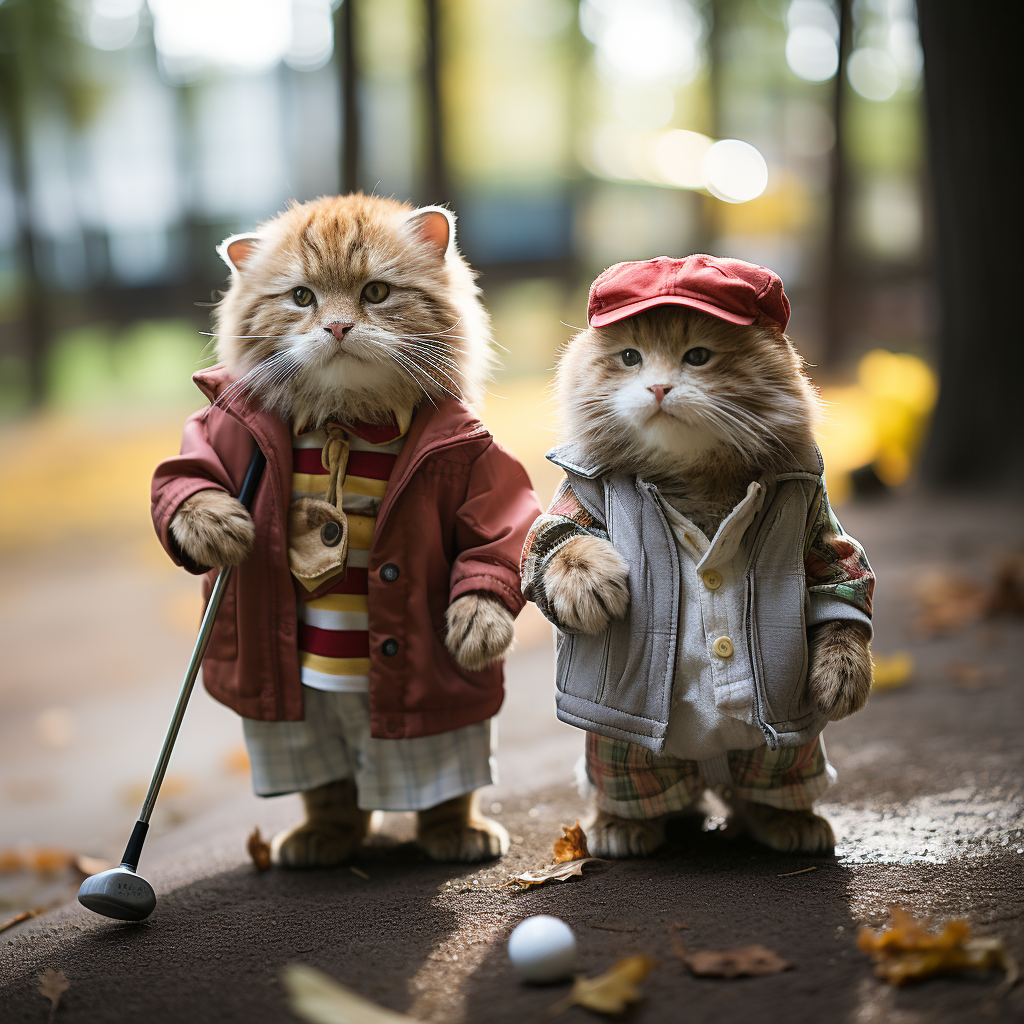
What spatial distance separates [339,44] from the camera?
9297 mm

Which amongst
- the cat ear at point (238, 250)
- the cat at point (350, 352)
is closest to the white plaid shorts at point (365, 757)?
the cat at point (350, 352)

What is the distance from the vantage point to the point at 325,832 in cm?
272

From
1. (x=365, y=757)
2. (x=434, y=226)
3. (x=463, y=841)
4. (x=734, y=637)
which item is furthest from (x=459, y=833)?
(x=434, y=226)

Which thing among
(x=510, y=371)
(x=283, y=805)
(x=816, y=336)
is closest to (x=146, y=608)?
(x=283, y=805)

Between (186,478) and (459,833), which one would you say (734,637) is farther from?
(186,478)

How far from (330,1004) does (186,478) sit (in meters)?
1.34

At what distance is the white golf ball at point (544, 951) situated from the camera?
1.94 meters

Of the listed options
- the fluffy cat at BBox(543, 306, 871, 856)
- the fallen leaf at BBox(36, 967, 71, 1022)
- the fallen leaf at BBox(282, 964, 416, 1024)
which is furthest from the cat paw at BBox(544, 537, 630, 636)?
the fallen leaf at BBox(36, 967, 71, 1022)

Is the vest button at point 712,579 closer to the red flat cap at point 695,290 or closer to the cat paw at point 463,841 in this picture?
the red flat cap at point 695,290

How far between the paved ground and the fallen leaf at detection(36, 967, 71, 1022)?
20 millimetres

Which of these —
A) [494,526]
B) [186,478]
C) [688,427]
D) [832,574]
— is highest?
[688,427]

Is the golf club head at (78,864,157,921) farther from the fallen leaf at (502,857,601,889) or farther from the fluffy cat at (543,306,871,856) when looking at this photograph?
the fluffy cat at (543,306,871,856)

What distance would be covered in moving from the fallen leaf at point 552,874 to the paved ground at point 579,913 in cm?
4

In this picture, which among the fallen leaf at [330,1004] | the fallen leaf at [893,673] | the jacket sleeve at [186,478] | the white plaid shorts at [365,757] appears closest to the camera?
the fallen leaf at [330,1004]
